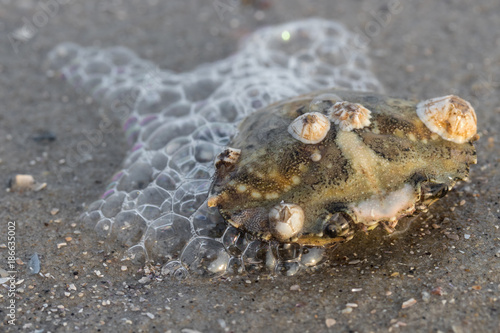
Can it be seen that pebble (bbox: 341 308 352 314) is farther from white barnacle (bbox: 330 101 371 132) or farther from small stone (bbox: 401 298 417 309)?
white barnacle (bbox: 330 101 371 132)

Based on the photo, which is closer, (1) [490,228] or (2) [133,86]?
(1) [490,228]

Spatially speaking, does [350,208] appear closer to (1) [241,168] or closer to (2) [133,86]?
(1) [241,168]

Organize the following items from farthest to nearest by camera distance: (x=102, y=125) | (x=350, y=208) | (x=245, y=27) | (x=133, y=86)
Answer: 1. (x=245, y=27)
2. (x=133, y=86)
3. (x=102, y=125)
4. (x=350, y=208)

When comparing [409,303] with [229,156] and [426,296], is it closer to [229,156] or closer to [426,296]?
[426,296]

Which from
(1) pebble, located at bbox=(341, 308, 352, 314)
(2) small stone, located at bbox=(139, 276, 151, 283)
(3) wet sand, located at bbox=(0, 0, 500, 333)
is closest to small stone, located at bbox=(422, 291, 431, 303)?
(3) wet sand, located at bbox=(0, 0, 500, 333)

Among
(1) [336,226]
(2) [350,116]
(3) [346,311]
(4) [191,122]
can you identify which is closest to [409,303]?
(3) [346,311]

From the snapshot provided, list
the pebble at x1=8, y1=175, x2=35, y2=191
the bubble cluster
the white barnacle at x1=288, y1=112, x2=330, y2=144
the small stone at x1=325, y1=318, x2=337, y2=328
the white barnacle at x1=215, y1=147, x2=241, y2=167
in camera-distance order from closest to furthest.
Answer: the small stone at x1=325, y1=318, x2=337, y2=328
the white barnacle at x1=288, y1=112, x2=330, y2=144
the white barnacle at x1=215, y1=147, x2=241, y2=167
the bubble cluster
the pebble at x1=8, y1=175, x2=35, y2=191

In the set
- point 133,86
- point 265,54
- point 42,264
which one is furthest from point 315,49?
point 42,264
